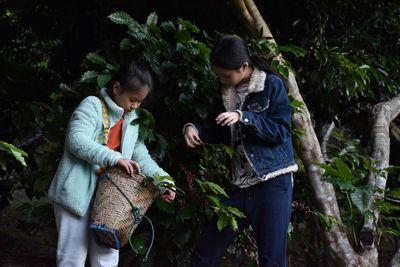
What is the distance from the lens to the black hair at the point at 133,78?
267cm

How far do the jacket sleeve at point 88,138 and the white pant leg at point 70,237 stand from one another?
0.30m

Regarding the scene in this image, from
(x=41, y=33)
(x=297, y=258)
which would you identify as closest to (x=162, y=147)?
(x=41, y=33)

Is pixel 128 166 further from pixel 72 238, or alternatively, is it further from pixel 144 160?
pixel 72 238

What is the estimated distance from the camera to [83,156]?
8.30 ft

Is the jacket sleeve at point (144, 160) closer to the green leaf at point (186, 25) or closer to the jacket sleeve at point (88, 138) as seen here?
the jacket sleeve at point (88, 138)

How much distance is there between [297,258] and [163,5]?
3.56m

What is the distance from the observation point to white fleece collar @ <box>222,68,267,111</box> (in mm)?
2711

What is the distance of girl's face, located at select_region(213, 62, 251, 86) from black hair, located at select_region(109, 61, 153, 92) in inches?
12.7

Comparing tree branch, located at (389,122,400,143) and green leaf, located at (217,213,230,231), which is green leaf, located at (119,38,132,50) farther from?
tree branch, located at (389,122,400,143)

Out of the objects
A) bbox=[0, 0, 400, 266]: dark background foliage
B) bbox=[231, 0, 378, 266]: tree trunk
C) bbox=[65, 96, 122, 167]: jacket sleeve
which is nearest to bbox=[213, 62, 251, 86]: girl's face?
bbox=[0, 0, 400, 266]: dark background foliage

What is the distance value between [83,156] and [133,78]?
0.42 meters

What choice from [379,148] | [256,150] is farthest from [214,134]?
[379,148]

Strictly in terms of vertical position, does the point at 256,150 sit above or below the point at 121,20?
below

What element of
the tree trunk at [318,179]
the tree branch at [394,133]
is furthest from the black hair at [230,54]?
the tree branch at [394,133]
